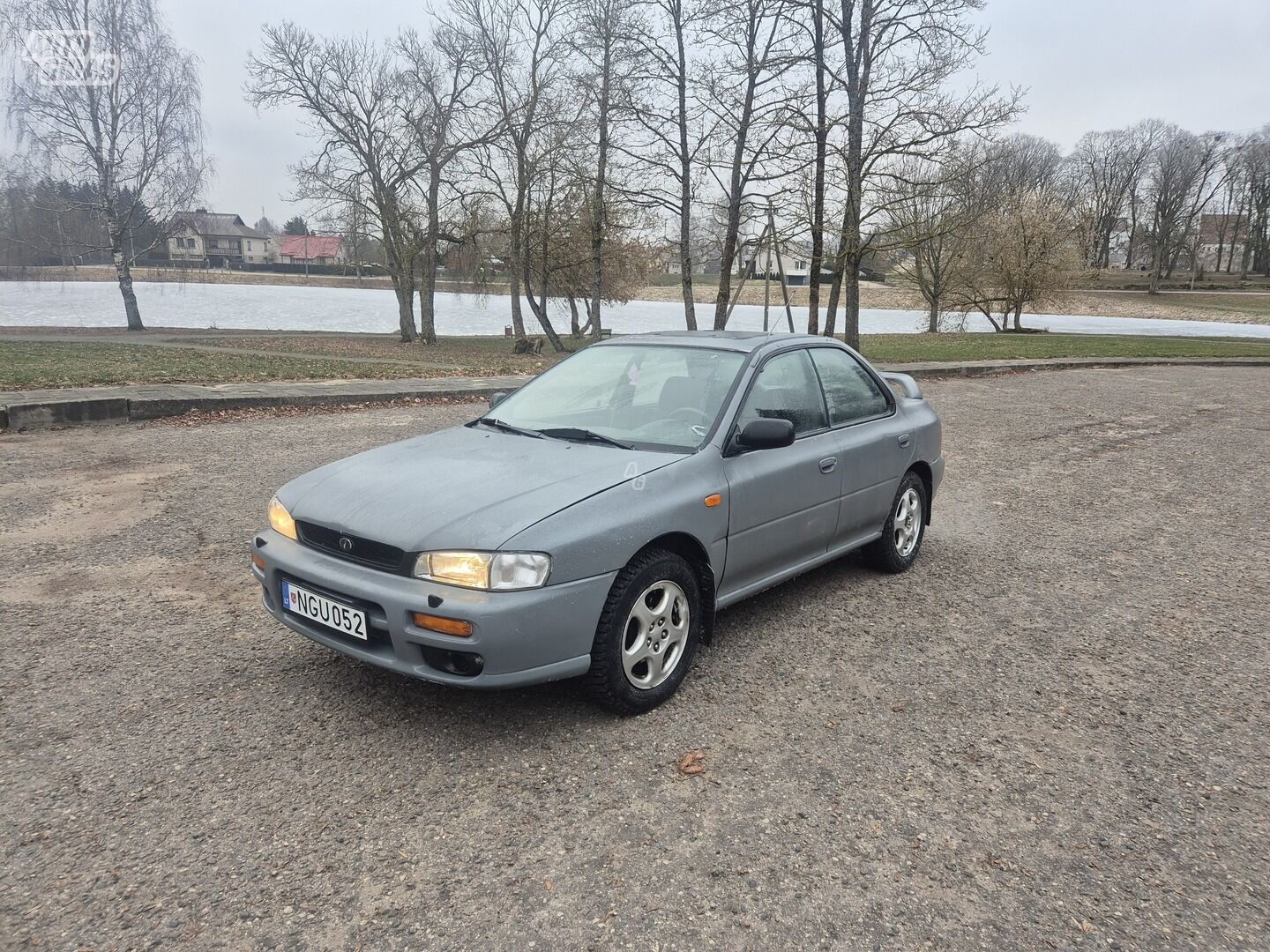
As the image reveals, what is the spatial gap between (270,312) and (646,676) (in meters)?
47.4

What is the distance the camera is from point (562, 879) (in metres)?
2.34

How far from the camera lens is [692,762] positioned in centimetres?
294

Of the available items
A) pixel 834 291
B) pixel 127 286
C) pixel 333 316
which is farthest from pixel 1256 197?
pixel 127 286

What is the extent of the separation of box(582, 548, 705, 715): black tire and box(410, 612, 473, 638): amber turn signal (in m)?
0.50

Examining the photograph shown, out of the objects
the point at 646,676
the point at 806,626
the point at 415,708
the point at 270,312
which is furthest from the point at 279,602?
the point at 270,312

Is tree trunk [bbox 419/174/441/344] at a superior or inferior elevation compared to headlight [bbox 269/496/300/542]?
superior

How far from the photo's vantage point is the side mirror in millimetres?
3549

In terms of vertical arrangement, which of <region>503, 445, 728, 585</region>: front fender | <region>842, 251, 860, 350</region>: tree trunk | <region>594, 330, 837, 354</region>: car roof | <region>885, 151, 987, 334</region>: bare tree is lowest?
<region>503, 445, 728, 585</region>: front fender

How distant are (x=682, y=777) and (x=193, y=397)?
970 centimetres

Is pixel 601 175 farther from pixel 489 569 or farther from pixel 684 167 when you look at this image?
pixel 489 569

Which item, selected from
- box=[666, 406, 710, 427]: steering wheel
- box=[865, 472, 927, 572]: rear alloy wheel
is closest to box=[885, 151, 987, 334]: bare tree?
box=[865, 472, 927, 572]: rear alloy wheel

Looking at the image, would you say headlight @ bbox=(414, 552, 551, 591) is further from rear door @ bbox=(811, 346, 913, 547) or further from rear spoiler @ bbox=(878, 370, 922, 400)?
rear spoiler @ bbox=(878, 370, 922, 400)

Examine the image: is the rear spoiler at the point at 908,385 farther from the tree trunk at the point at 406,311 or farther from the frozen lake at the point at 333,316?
the tree trunk at the point at 406,311

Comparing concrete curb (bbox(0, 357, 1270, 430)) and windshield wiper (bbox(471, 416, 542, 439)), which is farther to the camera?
concrete curb (bbox(0, 357, 1270, 430))
